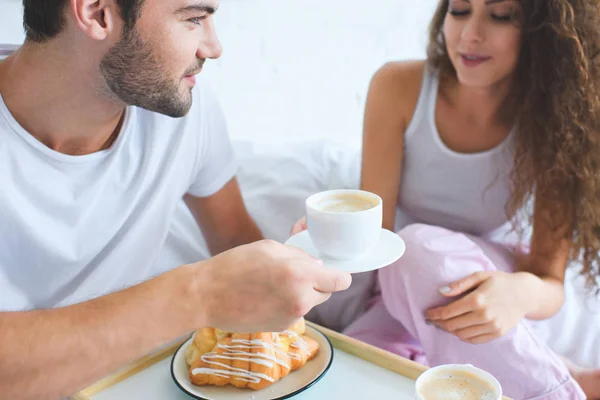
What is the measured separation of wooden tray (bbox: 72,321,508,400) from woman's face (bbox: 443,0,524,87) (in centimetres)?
64

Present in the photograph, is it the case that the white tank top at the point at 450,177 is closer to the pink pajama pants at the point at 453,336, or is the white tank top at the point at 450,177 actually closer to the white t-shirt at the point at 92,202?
the pink pajama pants at the point at 453,336

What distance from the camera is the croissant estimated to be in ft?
3.12

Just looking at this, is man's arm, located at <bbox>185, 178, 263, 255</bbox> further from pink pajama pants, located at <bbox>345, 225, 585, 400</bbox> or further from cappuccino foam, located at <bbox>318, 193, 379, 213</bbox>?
cappuccino foam, located at <bbox>318, 193, 379, 213</bbox>

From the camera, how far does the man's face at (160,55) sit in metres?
1.08

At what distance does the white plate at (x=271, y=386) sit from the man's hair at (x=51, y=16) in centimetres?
56

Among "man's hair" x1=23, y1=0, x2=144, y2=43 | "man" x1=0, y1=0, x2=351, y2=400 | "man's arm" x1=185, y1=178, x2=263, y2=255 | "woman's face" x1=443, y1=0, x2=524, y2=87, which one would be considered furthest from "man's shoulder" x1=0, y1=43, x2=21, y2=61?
"woman's face" x1=443, y1=0, x2=524, y2=87

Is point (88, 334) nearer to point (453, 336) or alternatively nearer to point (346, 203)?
point (346, 203)

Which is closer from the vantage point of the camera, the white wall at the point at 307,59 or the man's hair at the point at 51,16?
the man's hair at the point at 51,16

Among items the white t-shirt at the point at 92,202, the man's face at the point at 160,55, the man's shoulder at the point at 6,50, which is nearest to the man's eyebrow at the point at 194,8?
the man's face at the point at 160,55

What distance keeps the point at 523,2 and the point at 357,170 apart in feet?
2.07

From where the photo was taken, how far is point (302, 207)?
1698 millimetres

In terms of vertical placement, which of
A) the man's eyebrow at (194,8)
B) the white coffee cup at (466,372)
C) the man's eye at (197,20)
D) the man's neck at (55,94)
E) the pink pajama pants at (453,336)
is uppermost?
the man's eyebrow at (194,8)

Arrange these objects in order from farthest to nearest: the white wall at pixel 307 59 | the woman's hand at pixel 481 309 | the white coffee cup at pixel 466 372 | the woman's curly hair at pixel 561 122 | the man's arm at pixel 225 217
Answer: the white wall at pixel 307 59 < the man's arm at pixel 225 217 < the woman's curly hair at pixel 561 122 < the woman's hand at pixel 481 309 < the white coffee cup at pixel 466 372

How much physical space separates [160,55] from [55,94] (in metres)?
0.19
